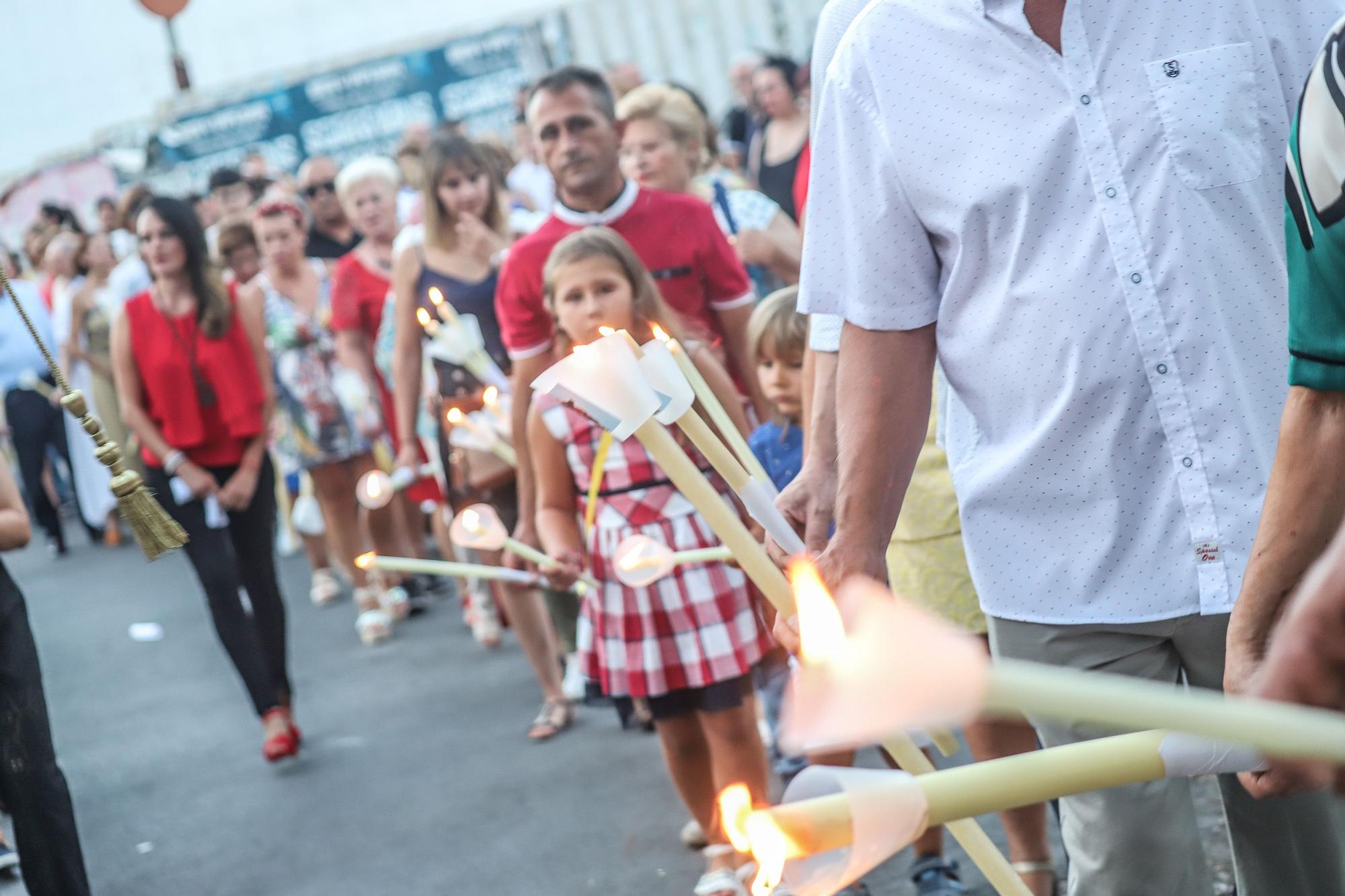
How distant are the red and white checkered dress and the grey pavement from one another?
2.03 ft

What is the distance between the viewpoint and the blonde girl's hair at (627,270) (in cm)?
370

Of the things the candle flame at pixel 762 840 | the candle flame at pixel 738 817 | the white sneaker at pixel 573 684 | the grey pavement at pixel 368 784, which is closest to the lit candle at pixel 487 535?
the grey pavement at pixel 368 784

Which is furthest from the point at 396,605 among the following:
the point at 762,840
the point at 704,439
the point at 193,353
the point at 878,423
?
the point at 762,840

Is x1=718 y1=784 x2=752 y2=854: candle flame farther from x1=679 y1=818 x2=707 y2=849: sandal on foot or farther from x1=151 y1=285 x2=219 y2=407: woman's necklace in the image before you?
x1=151 y1=285 x2=219 y2=407: woman's necklace

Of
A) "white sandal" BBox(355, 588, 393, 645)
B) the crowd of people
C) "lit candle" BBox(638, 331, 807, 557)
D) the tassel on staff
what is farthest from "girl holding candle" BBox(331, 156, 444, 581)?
"lit candle" BBox(638, 331, 807, 557)

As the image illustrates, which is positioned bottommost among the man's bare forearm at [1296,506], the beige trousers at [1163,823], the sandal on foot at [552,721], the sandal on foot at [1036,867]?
the sandal on foot at [552,721]

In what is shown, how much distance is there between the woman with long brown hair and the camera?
534 cm

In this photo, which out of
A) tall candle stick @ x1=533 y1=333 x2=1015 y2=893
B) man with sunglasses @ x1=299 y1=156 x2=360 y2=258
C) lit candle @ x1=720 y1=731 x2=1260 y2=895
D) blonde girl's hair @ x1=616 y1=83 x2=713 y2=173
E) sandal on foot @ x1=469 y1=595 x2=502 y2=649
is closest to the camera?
lit candle @ x1=720 y1=731 x2=1260 y2=895

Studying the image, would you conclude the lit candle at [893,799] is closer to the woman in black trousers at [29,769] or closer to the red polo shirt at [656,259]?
the woman in black trousers at [29,769]

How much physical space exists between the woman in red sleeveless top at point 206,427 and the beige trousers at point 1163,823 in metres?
3.97

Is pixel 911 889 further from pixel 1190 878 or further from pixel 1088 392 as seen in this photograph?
pixel 1088 392

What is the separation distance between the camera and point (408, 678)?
6543mm

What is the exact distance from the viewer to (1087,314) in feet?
6.82

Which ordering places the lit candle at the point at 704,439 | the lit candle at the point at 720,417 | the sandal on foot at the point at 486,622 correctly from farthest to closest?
the sandal on foot at the point at 486,622 < the lit candle at the point at 720,417 < the lit candle at the point at 704,439
